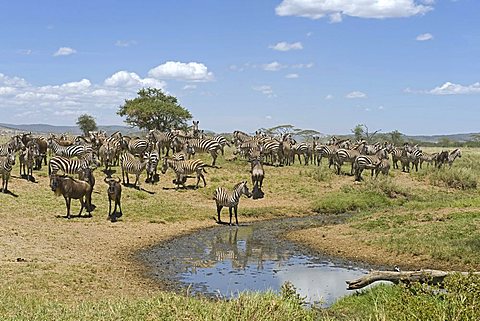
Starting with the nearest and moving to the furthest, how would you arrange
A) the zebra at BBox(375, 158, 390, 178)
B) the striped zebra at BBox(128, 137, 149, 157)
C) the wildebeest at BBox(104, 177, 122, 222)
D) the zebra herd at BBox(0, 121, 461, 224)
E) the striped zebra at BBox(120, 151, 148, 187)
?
the wildebeest at BBox(104, 177, 122, 222) < the zebra herd at BBox(0, 121, 461, 224) < the striped zebra at BBox(120, 151, 148, 187) < the striped zebra at BBox(128, 137, 149, 157) < the zebra at BBox(375, 158, 390, 178)

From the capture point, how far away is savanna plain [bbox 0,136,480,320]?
24.9 ft

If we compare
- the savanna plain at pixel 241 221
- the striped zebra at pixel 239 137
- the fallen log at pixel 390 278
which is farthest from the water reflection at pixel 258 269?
the striped zebra at pixel 239 137

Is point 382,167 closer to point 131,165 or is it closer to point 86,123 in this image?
point 131,165

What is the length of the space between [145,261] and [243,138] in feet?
79.7

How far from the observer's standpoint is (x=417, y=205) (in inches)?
961

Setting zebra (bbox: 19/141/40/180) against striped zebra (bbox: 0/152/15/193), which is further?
zebra (bbox: 19/141/40/180)

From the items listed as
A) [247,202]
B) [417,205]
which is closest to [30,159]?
[247,202]

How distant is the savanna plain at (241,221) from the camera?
7.59 m

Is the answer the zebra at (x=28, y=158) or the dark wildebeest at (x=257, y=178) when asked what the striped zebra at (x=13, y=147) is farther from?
the dark wildebeest at (x=257, y=178)

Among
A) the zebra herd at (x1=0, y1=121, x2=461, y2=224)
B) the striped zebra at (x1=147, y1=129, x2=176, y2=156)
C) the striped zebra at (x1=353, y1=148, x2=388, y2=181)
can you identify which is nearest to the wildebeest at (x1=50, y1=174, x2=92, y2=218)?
the zebra herd at (x1=0, y1=121, x2=461, y2=224)

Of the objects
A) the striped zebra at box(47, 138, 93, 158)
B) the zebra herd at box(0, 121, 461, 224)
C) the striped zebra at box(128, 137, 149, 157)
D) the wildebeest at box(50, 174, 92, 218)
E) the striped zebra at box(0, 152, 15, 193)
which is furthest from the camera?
the striped zebra at box(128, 137, 149, 157)

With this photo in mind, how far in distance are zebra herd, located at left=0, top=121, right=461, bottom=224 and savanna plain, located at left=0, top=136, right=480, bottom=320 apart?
91 centimetres

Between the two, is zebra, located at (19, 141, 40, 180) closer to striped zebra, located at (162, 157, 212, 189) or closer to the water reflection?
striped zebra, located at (162, 157, 212, 189)

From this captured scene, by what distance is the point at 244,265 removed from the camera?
1573 cm
